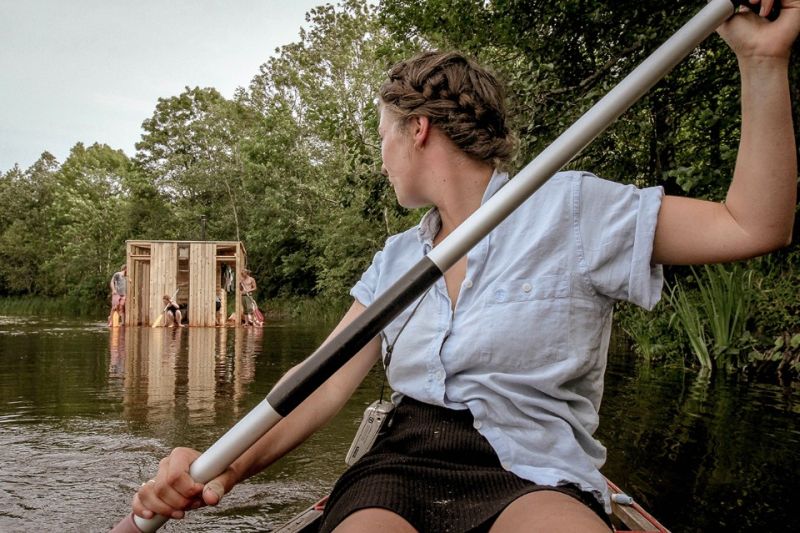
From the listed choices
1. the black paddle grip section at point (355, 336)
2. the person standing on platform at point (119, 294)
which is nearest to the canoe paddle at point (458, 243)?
the black paddle grip section at point (355, 336)

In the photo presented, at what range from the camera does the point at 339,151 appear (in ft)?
87.2

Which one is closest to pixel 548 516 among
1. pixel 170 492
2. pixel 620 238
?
pixel 620 238

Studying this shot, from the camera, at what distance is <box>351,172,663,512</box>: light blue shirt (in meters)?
1.39

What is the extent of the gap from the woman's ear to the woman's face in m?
0.01

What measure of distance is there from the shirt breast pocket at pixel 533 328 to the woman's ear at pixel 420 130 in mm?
476

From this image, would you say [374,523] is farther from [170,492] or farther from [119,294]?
[119,294]

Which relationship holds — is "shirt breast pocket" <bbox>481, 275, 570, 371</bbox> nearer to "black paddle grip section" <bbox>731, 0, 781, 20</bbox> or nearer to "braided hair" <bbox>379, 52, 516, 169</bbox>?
"braided hair" <bbox>379, 52, 516, 169</bbox>

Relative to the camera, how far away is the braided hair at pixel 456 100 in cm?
169

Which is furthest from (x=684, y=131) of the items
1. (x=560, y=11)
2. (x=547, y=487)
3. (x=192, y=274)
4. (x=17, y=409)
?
(x=192, y=274)

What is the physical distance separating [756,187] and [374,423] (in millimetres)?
943

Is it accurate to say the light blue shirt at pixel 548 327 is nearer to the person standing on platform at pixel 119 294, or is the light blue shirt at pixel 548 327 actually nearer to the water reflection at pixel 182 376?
the water reflection at pixel 182 376

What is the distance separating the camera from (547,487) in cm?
129

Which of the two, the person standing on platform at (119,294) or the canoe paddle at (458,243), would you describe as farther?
the person standing on platform at (119,294)

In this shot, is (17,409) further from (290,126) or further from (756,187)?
(290,126)
